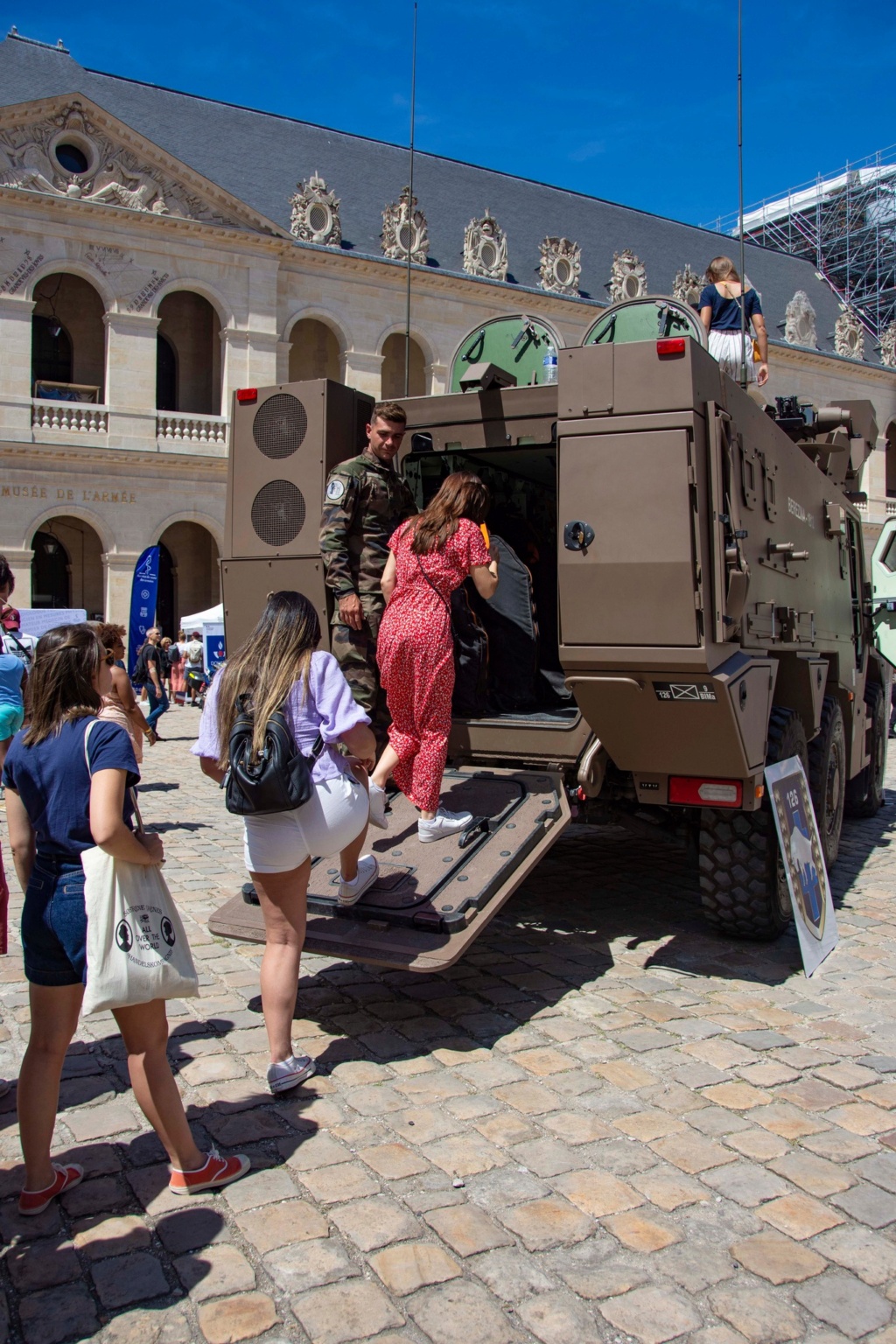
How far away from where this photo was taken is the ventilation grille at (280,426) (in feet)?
18.8

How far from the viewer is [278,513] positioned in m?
5.79

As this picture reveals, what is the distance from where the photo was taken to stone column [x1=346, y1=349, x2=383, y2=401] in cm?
3135

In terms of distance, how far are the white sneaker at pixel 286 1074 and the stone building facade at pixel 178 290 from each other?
24116 mm

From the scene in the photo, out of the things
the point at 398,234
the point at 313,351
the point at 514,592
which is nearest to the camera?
the point at 514,592

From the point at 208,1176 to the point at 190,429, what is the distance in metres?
27.6

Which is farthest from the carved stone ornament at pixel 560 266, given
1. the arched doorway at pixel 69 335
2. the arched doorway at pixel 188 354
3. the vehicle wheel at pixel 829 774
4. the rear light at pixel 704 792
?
the rear light at pixel 704 792

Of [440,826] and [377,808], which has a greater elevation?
[377,808]

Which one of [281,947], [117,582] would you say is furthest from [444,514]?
[117,582]

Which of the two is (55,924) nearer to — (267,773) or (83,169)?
(267,773)

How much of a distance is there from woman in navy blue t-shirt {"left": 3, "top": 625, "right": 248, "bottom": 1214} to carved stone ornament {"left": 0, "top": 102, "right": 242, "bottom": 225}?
1077 inches

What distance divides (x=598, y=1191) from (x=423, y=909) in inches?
55.7

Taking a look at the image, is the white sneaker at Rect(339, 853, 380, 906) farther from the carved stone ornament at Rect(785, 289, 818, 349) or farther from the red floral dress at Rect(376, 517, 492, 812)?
the carved stone ornament at Rect(785, 289, 818, 349)

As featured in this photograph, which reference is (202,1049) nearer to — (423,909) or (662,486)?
(423,909)

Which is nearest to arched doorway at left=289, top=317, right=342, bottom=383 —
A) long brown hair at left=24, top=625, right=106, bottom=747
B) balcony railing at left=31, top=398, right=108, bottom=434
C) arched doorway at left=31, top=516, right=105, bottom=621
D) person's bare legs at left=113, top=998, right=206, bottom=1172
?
balcony railing at left=31, top=398, right=108, bottom=434
